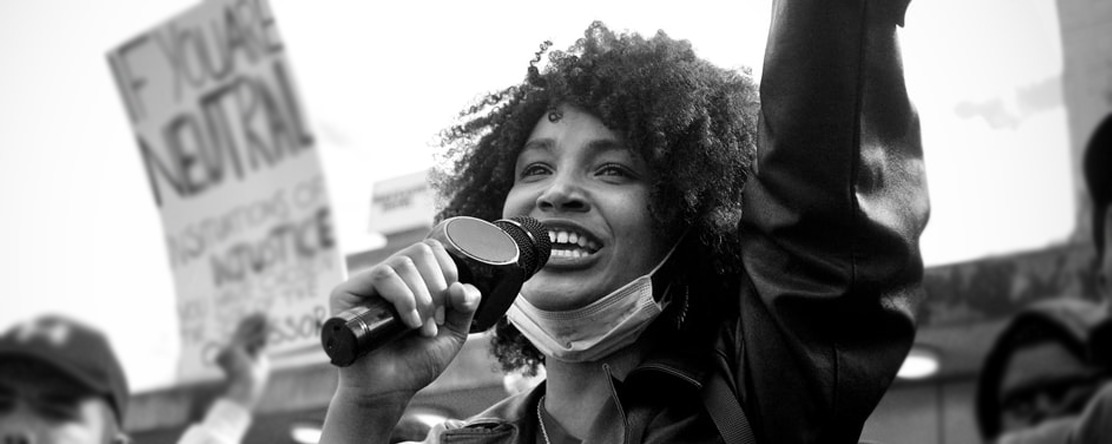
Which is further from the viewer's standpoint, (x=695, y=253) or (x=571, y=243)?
(x=695, y=253)

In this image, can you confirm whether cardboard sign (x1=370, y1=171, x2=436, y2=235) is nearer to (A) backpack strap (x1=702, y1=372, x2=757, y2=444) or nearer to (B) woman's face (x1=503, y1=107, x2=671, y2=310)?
(B) woman's face (x1=503, y1=107, x2=671, y2=310)

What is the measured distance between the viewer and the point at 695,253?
208cm

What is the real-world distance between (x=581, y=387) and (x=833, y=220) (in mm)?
521

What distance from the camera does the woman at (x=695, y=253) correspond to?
63.9 inches

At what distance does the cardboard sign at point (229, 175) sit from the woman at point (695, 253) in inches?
176

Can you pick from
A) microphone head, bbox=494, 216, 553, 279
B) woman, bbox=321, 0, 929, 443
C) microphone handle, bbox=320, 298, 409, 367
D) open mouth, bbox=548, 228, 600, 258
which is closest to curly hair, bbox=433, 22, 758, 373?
woman, bbox=321, 0, 929, 443

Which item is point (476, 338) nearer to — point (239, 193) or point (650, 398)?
point (650, 398)

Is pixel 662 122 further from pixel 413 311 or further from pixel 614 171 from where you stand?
pixel 413 311

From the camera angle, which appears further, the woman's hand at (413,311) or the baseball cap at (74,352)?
the baseball cap at (74,352)

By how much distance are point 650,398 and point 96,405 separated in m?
4.20

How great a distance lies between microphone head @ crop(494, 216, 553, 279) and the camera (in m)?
1.70

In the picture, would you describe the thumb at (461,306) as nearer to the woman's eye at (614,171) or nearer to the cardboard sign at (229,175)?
the woman's eye at (614,171)

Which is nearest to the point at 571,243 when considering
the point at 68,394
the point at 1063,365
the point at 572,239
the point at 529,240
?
the point at 572,239

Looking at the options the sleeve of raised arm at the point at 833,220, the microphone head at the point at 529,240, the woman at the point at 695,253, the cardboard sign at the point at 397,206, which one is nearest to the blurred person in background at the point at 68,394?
the cardboard sign at the point at 397,206
